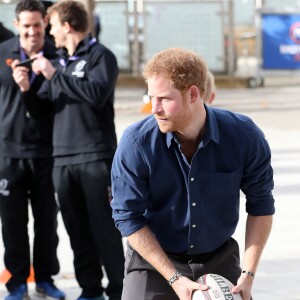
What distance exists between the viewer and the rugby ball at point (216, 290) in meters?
4.21

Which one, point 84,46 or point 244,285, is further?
point 84,46

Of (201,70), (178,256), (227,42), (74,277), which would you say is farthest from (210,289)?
(227,42)

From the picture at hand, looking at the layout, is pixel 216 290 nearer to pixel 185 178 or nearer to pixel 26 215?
pixel 185 178

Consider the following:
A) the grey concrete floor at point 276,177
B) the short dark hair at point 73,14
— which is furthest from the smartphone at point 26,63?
the grey concrete floor at point 276,177

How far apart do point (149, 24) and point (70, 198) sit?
13831mm

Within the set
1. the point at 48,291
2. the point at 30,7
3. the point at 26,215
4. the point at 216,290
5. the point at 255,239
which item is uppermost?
the point at 30,7

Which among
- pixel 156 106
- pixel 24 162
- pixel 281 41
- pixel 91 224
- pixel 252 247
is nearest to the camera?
pixel 156 106

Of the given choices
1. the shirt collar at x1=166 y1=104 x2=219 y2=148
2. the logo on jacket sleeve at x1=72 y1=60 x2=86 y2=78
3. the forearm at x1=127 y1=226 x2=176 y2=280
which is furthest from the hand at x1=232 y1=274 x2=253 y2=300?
the logo on jacket sleeve at x1=72 y1=60 x2=86 y2=78

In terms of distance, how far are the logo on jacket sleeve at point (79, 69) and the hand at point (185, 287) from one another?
2.30 m

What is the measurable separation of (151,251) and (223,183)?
0.44 meters

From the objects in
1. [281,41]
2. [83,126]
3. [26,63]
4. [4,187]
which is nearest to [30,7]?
[26,63]

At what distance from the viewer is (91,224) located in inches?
251

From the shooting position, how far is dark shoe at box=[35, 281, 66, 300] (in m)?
6.77

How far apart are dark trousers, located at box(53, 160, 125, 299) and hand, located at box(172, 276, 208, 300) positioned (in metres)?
2.01
